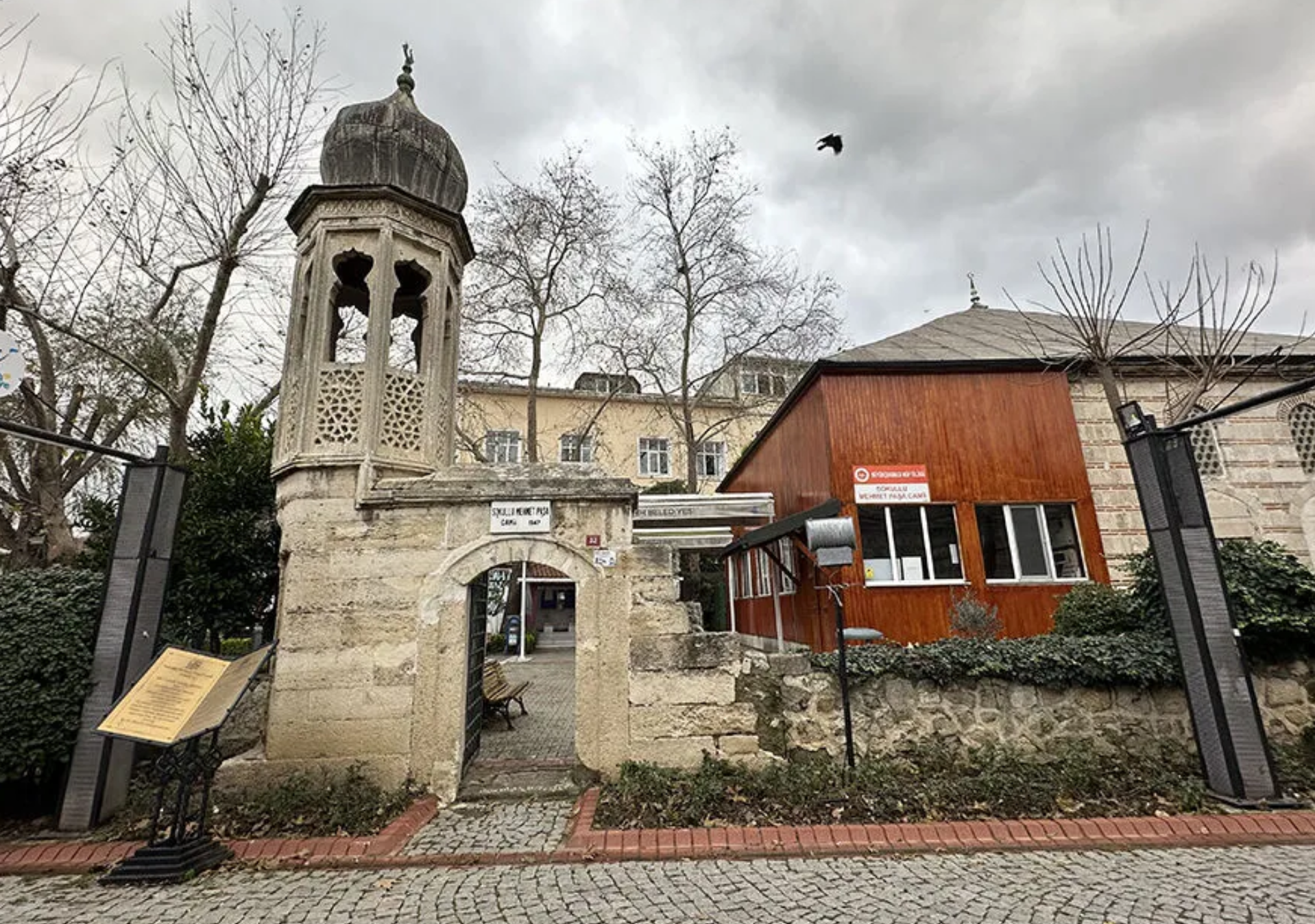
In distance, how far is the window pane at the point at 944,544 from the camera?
10.7 m

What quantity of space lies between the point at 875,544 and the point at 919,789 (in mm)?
6005

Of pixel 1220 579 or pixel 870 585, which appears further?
pixel 870 585

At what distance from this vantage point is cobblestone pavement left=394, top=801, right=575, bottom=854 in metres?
4.57

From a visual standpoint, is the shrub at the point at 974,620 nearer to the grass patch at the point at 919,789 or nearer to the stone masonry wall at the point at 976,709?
the stone masonry wall at the point at 976,709

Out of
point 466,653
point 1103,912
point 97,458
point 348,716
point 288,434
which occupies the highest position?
point 97,458

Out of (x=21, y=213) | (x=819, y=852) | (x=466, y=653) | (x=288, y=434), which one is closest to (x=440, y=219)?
(x=288, y=434)

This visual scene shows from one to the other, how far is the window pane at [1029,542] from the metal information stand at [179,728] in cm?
1147

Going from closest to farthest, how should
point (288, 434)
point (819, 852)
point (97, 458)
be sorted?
point (819, 852) → point (288, 434) → point (97, 458)

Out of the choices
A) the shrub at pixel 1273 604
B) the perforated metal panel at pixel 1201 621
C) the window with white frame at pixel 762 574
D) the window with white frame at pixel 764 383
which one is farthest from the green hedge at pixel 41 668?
the window with white frame at pixel 764 383

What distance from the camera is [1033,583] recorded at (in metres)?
10.7

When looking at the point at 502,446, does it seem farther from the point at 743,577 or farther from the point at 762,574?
the point at 762,574

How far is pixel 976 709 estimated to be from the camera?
19.1 ft

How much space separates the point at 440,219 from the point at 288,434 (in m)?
3.06

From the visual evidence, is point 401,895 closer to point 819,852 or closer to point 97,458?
point 819,852
